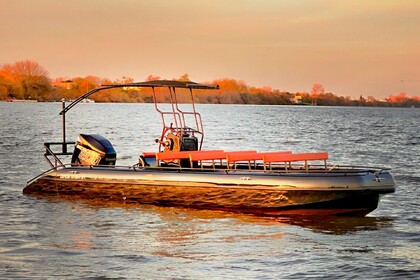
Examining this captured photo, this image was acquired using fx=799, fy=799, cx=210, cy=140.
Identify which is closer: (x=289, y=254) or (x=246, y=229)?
(x=289, y=254)

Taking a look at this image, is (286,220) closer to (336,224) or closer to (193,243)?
(336,224)

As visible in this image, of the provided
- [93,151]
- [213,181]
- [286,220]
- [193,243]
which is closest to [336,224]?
[286,220]

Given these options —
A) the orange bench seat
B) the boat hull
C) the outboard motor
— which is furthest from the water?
the orange bench seat

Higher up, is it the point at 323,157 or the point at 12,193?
the point at 323,157

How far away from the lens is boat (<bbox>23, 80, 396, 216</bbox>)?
18031 mm

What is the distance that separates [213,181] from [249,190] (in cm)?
90

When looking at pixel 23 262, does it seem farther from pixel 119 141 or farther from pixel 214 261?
pixel 119 141

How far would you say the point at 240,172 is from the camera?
1867 cm

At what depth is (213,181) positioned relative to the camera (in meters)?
18.7

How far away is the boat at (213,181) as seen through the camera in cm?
1803

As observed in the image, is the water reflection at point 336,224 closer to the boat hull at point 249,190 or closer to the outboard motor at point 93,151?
the boat hull at point 249,190

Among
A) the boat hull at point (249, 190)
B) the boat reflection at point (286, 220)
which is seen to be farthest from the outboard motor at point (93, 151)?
the boat reflection at point (286, 220)

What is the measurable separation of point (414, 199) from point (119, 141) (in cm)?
3834

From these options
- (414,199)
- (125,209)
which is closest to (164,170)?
(125,209)
